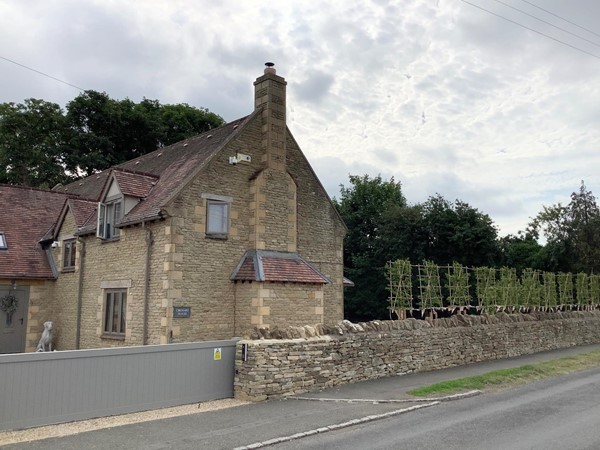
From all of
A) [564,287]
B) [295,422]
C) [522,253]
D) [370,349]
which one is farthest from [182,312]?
[522,253]

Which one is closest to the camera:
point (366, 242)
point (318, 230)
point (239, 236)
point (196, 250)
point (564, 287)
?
point (196, 250)

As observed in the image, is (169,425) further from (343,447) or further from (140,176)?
(140,176)

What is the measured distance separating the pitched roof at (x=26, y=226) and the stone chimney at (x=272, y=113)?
12.0 meters

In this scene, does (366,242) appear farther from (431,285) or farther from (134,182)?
(134,182)

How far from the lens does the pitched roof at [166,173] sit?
18000 millimetres

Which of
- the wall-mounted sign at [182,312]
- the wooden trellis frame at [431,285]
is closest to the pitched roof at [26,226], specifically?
the wall-mounted sign at [182,312]

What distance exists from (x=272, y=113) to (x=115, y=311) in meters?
9.72

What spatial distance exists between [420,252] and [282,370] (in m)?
29.4

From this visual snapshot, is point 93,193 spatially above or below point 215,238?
above

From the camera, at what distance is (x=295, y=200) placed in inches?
790

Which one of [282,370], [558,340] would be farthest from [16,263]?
[558,340]

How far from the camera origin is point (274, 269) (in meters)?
17.8

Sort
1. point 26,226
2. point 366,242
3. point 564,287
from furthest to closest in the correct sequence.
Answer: point 366,242, point 564,287, point 26,226

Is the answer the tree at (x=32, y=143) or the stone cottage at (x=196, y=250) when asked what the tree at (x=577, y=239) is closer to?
the stone cottage at (x=196, y=250)
